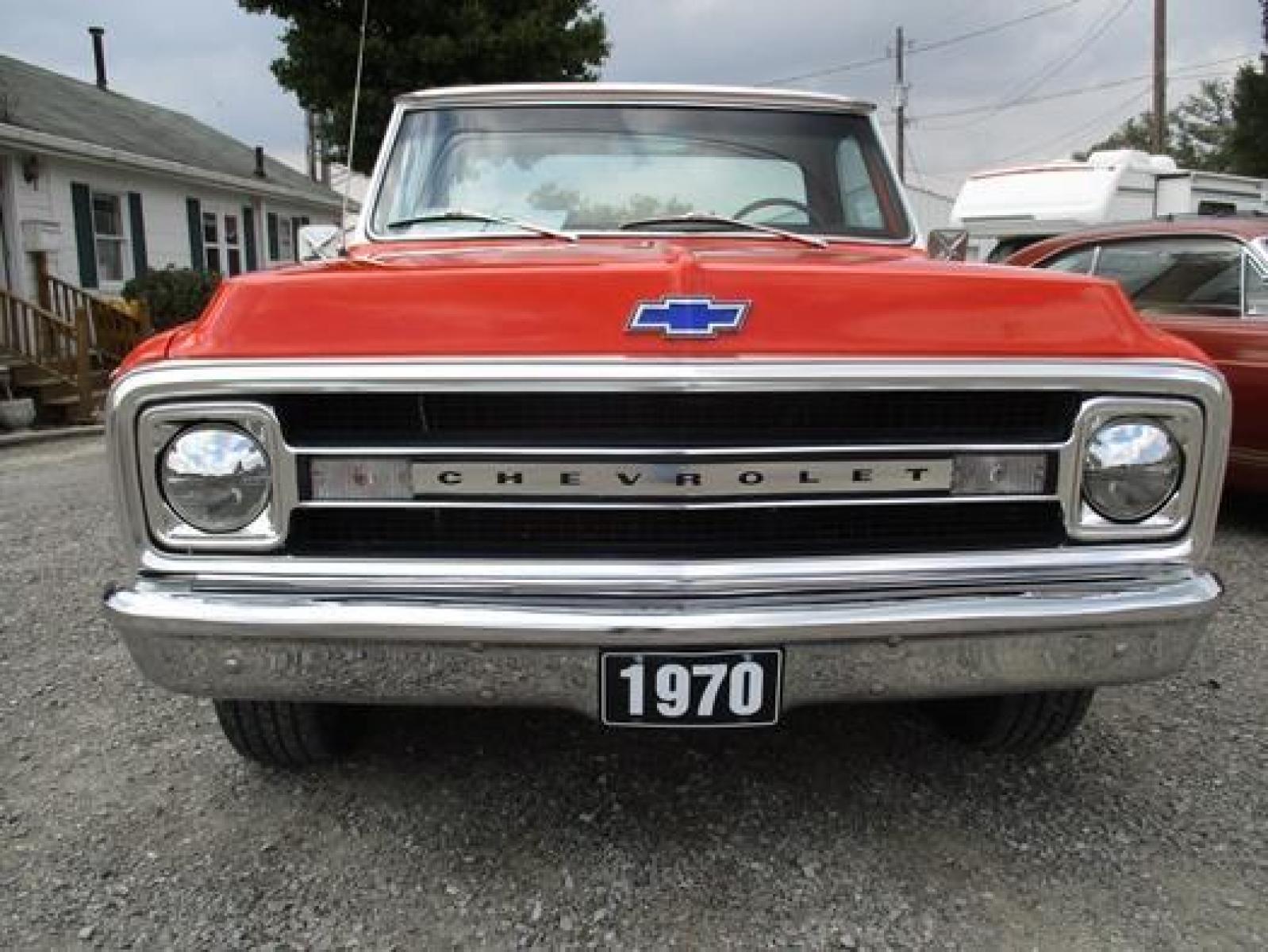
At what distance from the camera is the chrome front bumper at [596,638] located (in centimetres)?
202

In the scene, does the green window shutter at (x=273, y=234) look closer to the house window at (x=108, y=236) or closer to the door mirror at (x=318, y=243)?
the house window at (x=108, y=236)

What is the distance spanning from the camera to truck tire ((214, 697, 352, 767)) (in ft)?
8.38

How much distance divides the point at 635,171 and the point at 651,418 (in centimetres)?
142

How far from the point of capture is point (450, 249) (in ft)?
9.12

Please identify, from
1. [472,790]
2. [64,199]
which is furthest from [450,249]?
[64,199]

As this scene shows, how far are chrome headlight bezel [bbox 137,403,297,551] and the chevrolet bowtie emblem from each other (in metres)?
0.70

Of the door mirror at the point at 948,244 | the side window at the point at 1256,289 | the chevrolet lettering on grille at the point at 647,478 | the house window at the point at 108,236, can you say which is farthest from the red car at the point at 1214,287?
the house window at the point at 108,236

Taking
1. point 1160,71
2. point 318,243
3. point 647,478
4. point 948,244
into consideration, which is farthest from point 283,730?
point 1160,71

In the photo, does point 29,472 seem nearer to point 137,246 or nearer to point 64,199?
point 64,199

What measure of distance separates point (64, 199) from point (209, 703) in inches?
489

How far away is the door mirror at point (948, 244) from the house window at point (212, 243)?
16216mm

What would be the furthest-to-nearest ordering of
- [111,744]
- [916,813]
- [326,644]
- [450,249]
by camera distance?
[111,744]
[450,249]
[916,813]
[326,644]

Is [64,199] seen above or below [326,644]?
above

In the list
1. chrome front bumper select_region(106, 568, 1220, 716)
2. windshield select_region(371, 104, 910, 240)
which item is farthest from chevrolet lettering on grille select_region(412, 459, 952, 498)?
windshield select_region(371, 104, 910, 240)
